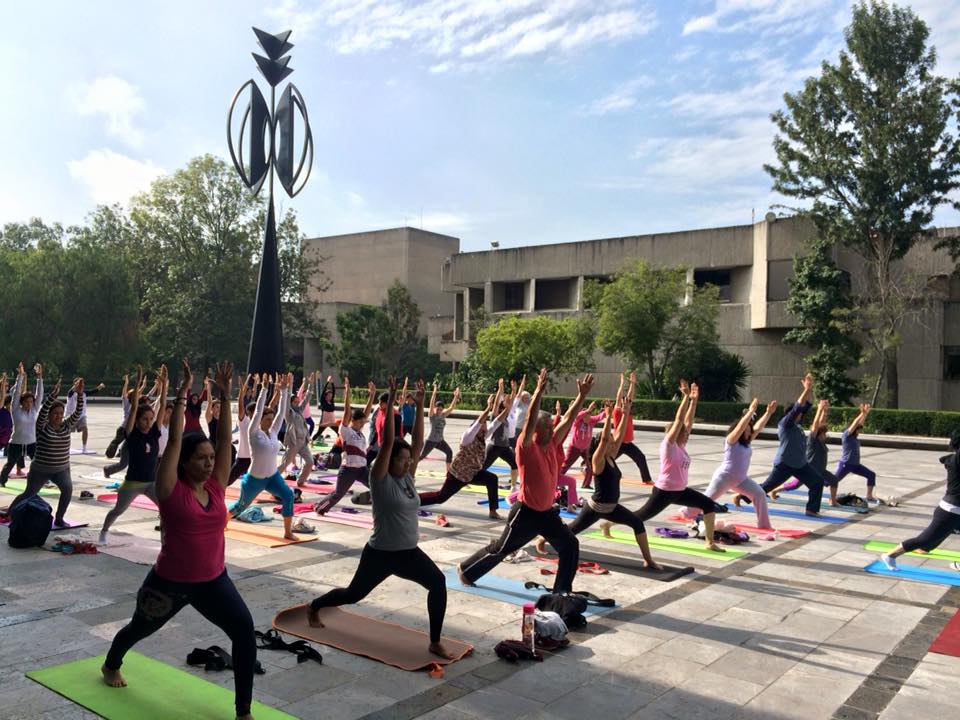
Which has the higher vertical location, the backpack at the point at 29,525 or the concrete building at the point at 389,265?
the concrete building at the point at 389,265

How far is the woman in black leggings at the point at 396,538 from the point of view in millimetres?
5695

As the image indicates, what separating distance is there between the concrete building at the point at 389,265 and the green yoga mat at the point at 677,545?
1994 inches

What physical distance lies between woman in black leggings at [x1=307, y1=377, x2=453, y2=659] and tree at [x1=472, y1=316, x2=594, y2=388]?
32.9m

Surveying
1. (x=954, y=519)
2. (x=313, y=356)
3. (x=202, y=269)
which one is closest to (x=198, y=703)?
(x=954, y=519)

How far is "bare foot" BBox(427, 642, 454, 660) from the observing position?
18.9ft

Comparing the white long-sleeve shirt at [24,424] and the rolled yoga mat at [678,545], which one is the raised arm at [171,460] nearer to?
the rolled yoga mat at [678,545]

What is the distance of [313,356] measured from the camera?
A: 187 feet

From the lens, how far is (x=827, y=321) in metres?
35.2

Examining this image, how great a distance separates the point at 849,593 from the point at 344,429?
6.67 m

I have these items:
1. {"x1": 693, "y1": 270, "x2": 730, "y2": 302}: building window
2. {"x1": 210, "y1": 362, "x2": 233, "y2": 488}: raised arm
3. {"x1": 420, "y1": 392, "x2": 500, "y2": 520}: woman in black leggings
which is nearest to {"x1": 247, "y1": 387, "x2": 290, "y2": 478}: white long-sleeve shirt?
{"x1": 420, "y1": 392, "x2": 500, "y2": 520}: woman in black leggings

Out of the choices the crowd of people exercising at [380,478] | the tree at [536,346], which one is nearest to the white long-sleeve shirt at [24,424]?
the crowd of people exercising at [380,478]

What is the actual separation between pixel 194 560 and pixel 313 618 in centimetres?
186

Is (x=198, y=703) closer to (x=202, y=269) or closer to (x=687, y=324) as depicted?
(x=687, y=324)

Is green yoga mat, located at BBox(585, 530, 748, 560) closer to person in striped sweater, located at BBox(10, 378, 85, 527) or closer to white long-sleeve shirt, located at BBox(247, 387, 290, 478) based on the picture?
white long-sleeve shirt, located at BBox(247, 387, 290, 478)
